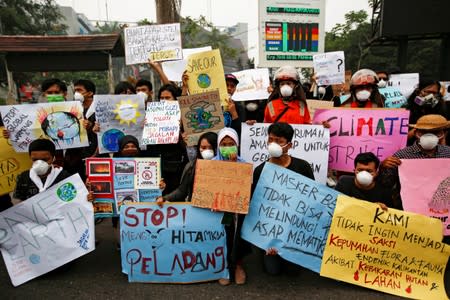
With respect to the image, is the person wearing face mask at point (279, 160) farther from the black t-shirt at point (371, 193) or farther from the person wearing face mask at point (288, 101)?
the person wearing face mask at point (288, 101)

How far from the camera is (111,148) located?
4.47 meters

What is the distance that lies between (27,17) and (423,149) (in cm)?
3107

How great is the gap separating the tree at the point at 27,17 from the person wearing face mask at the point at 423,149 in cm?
2733

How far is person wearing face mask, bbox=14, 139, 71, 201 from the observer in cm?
357

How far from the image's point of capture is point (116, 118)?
4473mm

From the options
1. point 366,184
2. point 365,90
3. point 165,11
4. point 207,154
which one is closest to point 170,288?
point 207,154

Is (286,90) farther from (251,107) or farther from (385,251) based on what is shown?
(385,251)

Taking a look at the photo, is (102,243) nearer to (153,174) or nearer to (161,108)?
(153,174)

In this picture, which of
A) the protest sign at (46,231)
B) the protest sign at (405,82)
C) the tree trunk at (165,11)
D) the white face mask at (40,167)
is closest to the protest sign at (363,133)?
the protest sign at (405,82)

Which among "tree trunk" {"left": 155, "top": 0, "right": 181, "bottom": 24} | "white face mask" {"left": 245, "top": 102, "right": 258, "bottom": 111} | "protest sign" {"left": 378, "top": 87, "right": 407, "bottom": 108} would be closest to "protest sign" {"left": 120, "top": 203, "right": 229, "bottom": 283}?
"white face mask" {"left": 245, "top": 102, "right": 258, "bottom": 111}

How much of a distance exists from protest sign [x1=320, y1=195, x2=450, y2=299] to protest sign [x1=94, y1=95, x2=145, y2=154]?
270cm

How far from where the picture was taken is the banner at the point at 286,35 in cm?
773

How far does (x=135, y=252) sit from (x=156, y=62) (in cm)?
303

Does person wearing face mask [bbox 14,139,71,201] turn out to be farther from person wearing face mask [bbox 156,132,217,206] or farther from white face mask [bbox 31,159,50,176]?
person wearing face mask [bbox 156,132,217,206]
